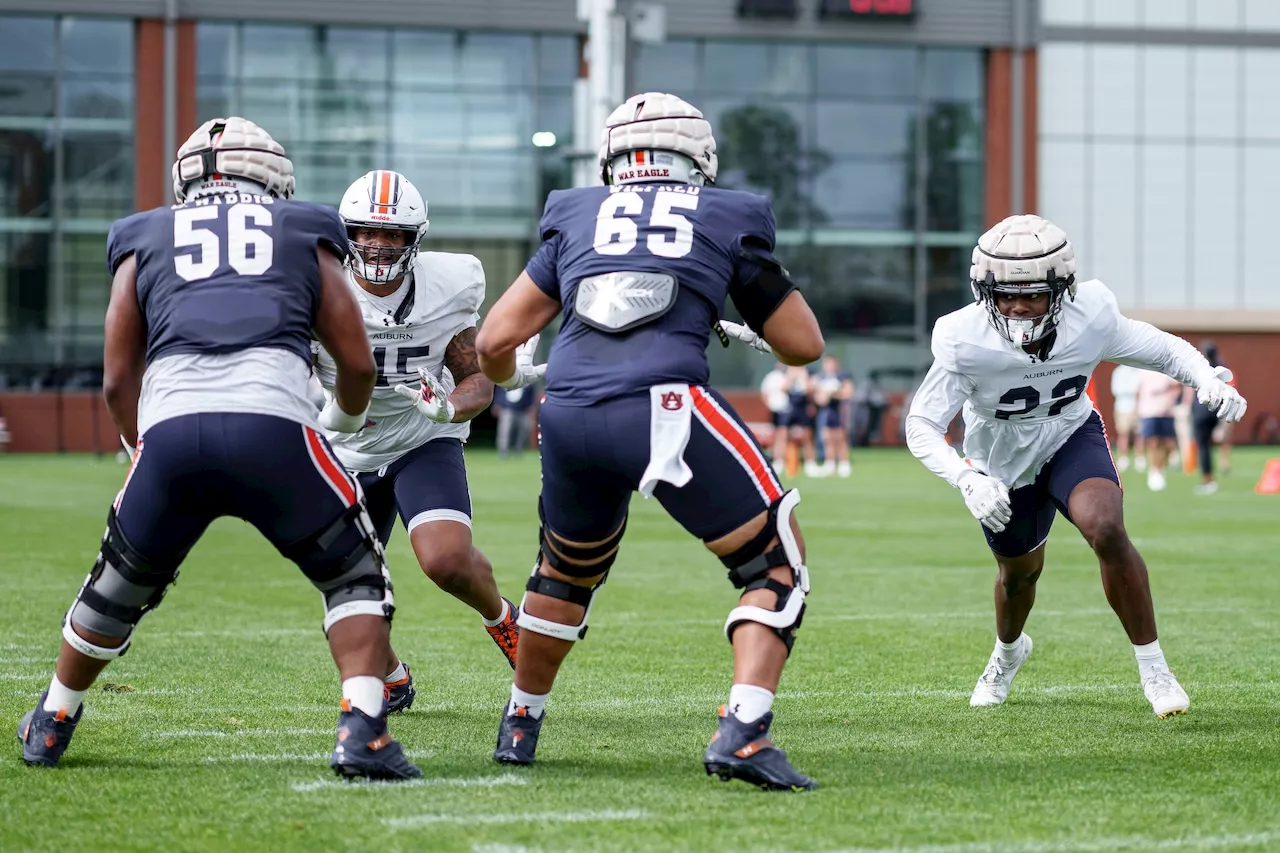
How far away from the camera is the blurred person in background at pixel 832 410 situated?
84.5 ft

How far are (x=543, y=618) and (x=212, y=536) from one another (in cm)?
1040

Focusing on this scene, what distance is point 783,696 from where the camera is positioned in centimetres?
670

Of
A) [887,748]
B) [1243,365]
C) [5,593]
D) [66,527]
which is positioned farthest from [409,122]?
[887,748]

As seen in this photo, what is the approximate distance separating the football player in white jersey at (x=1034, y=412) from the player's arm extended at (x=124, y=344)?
8.73ft

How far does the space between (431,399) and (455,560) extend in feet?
2.12

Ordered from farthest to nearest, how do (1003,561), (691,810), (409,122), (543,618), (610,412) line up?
(409,122), (1003,561), (543,618), (610,412), (691,810)

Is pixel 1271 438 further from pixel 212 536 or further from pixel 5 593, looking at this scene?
pixel 5 593

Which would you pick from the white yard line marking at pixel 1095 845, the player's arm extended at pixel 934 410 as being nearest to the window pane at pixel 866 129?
the player's arm extended at pixel 934 410

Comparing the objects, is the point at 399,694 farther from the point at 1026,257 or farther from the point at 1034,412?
the point at 1026,257

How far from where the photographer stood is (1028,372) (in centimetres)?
634

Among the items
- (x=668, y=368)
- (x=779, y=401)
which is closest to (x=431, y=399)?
(x=668, y=368)

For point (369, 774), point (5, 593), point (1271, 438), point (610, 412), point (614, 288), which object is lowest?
point (1271, 438)

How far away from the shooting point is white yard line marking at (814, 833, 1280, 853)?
4109 mm

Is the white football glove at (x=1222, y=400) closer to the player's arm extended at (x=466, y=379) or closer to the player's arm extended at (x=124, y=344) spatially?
the player's arm extended at (x=466, y=379)
